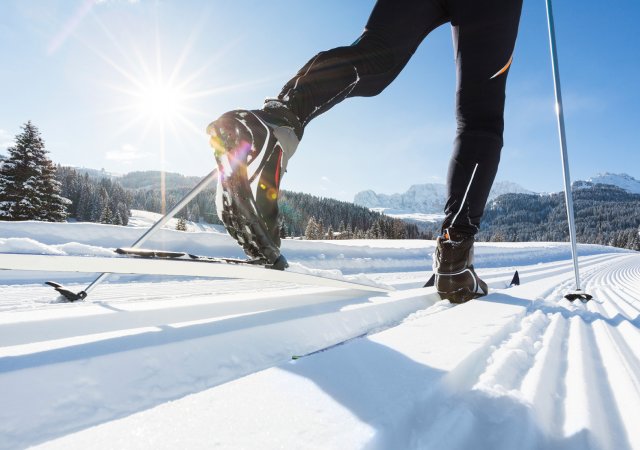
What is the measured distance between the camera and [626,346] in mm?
797

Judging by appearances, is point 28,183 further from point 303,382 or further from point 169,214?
point 303,382

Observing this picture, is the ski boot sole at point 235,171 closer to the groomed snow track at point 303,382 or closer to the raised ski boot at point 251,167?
the raised ski boot at point 251,167

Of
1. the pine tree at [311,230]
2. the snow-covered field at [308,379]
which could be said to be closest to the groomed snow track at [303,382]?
the snow-covered field at [308,379]

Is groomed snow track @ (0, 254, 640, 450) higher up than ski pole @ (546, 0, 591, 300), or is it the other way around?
ski pole @ (546, 0, 591, 300)

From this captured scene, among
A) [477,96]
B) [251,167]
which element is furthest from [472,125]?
[251,167]

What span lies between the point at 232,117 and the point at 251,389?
744 mm

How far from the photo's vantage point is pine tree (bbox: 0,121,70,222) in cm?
2291

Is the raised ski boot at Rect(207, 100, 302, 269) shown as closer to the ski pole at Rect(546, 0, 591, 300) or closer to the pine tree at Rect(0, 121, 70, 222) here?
the ski pole at Rect(546, 0, 591, 300)

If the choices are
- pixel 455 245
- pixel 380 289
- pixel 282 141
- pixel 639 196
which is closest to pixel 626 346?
pixel 455 245

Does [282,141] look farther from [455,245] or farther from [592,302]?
[592,302]

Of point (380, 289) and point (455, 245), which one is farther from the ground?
point (455, 245)

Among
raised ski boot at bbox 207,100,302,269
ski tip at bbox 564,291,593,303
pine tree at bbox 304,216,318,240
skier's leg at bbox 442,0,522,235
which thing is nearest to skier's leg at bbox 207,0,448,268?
raised ski boot at bbox 207,100,302,269

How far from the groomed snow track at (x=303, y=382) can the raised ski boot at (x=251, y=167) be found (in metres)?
0.23

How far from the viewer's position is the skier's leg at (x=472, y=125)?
1.30 m
